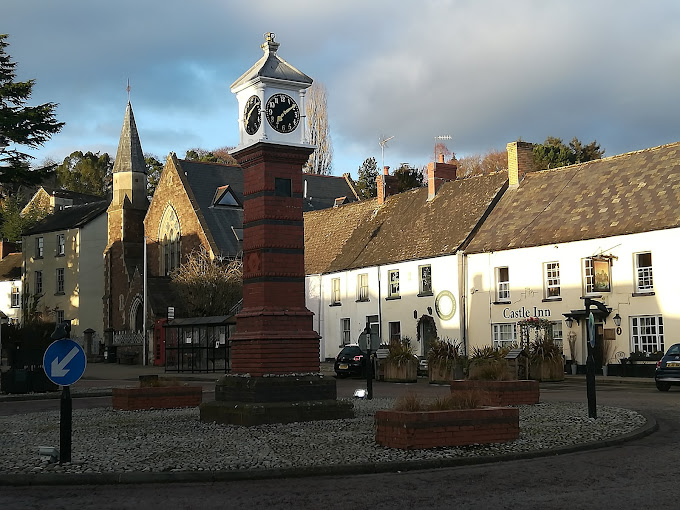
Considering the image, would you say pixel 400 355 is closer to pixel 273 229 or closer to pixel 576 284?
pixel 576 284

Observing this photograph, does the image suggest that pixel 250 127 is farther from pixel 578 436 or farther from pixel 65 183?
pixel 65 183

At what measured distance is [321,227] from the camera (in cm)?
5391

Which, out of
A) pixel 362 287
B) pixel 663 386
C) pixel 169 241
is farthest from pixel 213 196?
pixel 663 386

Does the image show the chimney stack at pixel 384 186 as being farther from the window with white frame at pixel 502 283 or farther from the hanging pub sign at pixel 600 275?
the hanging pub sign at pixel 600 275

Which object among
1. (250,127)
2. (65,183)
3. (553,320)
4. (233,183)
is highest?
(65,183)

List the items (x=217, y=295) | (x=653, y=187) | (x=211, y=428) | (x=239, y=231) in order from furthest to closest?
(x=239, y=231), (x=217, y=295), (x=653, y=187), (x=211, y=428)

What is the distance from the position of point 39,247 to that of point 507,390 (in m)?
54.1

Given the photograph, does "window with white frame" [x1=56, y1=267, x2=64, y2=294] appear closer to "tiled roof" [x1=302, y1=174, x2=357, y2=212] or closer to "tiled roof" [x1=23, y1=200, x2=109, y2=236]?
"tiled roof" [x1=23, y1=200, x2=109, y2=236]

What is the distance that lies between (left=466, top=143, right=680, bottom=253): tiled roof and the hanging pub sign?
168 centimetres

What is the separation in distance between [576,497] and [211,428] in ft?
25.5


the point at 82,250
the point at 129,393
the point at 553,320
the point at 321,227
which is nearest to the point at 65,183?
the point at 82,250

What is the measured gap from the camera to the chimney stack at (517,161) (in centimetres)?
4184

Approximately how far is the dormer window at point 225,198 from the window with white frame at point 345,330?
16173 millimetres

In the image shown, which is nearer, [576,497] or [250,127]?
[576,497]
